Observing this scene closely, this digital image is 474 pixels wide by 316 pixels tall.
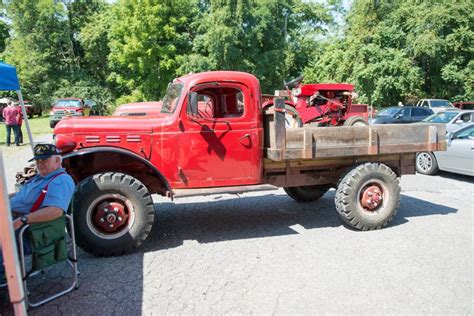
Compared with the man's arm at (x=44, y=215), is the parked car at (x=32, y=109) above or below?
above

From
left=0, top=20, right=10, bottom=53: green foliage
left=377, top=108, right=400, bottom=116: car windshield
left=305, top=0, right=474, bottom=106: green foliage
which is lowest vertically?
left=377, top=108, right=400, bottom=116: car windshield

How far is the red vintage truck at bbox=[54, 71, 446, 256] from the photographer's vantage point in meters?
4.61

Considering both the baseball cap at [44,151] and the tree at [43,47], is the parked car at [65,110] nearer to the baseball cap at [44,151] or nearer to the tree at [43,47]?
the tree at [43,47]

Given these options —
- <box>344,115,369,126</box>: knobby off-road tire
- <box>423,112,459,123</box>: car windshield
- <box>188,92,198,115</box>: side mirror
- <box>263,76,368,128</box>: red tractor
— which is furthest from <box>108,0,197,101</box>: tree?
<box>188,92,198,115</box>: side mirror

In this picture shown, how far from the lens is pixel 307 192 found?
22.6ft

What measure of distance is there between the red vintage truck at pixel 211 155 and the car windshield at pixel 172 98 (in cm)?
2

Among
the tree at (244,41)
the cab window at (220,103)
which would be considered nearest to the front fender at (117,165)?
the cab window at (220,103)

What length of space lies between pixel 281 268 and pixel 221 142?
176 cm

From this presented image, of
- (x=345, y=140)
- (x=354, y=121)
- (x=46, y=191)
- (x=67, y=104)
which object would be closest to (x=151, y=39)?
(x=67, y=104)

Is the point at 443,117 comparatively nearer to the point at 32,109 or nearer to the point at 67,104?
the point at 67,104

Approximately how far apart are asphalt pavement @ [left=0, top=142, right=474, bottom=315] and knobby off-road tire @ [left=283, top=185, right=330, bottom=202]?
0.43 metres

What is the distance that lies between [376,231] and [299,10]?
38.7 metres

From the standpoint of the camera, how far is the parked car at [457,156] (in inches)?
337

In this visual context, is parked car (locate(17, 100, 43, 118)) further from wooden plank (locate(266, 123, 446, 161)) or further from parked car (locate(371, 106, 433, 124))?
wooden plank (locate(266, 123, 446, 161))
